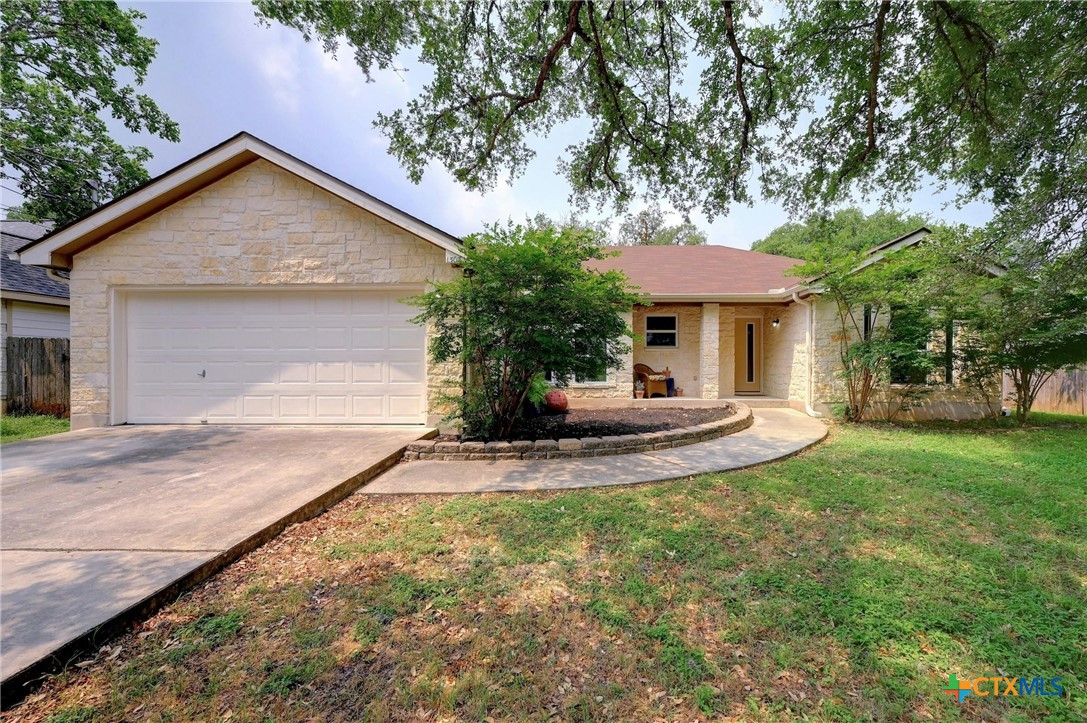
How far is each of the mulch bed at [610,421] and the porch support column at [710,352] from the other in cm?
154

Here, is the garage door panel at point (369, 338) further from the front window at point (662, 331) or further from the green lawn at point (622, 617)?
the front window at point (662, 331)

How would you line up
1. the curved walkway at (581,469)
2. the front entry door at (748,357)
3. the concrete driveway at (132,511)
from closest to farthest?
the concrete driveway at (132,511), the curved walkway at (581,469), the front entry door at (748,357)

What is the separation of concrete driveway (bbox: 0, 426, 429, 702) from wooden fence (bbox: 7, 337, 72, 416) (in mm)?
4334

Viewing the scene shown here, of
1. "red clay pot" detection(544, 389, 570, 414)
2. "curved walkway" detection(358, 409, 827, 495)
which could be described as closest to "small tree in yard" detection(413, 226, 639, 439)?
"curved walkway" detection(358, 409, 827, 495)

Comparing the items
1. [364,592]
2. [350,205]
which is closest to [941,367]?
[364,592]

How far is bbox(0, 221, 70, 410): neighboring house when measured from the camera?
9.65 meters

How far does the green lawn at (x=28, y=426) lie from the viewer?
7406 mm

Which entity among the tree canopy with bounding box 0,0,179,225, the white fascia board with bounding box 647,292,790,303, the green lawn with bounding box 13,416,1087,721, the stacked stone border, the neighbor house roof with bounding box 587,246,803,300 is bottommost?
the green lawn with bounding box 13,416,1087,721

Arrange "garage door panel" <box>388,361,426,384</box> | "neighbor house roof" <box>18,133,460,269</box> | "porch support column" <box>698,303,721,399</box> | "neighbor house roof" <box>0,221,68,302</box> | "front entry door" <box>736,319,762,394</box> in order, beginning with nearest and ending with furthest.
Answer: "neighbor house roof" <box>18,133,460,269</box> < "garage door panel" <box>388,361,426,384</box> < "neighbor house roof" <box>0,221,68,302</box> < "porch support column" <box>698,303,721,399</box> < "front entry door" <box>736,319,762,394</box>

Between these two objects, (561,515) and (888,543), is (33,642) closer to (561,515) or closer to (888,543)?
(561,515)

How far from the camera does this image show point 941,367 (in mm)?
8453

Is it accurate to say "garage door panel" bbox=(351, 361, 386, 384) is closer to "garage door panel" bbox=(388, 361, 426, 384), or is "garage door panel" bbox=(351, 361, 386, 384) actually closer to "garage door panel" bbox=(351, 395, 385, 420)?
"garage door panel" bbox=(388, 361, 426, 384)

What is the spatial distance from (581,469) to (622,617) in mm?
2856

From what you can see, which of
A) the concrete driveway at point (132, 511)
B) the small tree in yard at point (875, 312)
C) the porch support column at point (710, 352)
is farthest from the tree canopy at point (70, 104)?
the small tree in yard at point (875, 312)
